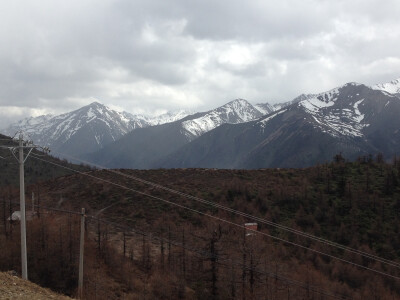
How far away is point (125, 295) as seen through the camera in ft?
169

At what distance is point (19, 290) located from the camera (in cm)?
2416

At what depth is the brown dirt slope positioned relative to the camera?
2299 centimetres

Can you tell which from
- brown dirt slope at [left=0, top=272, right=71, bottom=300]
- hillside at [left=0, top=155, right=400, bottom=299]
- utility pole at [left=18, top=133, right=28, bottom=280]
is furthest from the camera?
hillside at [left=0, top=155, right=400, bottom=299]

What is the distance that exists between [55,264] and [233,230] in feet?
111

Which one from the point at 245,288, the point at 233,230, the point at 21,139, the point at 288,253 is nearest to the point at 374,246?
the point at 288,253

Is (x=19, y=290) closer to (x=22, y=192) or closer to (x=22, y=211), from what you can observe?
(x=22, y=211)

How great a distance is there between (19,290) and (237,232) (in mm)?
53496

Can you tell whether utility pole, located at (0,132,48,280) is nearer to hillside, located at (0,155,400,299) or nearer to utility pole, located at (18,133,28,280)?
utility pole, located at (18,133,28,280)

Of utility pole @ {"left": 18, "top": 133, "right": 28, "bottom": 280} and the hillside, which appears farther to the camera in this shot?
the hillside

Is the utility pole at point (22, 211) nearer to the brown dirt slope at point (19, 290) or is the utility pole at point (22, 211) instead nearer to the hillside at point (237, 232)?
the brown dirt slope at point (19, 290)

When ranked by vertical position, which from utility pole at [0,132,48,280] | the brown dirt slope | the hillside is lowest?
the hillside

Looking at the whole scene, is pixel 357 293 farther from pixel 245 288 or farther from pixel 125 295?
pixel 125 295

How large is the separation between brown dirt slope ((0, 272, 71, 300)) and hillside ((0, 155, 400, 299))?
18.9 m

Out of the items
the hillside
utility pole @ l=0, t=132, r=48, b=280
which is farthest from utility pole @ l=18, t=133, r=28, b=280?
the hillside
